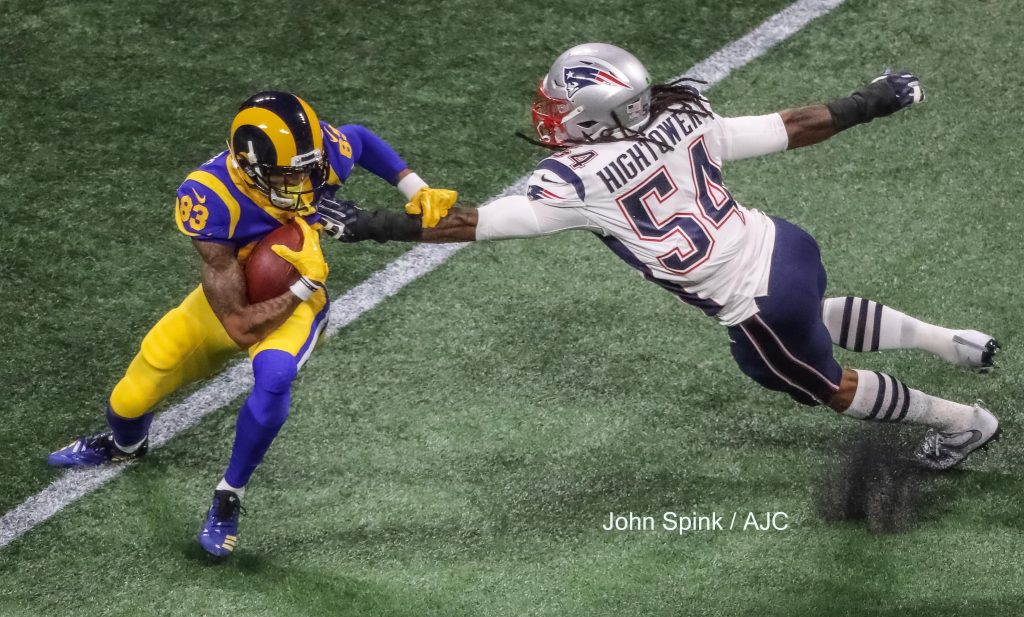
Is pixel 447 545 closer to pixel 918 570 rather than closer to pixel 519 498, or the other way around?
pixel 519 498

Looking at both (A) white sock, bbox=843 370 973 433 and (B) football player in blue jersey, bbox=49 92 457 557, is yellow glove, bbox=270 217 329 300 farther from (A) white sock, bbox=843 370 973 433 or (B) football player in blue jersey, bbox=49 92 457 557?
(A) white sock, bbox=843 370 973 433

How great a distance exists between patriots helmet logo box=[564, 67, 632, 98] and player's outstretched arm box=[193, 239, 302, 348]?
124 centimetres

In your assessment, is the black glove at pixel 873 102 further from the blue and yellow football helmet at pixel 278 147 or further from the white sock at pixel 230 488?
the white sock at pixel 230 488

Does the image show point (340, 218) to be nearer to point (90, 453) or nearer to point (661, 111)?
point (661, 111)

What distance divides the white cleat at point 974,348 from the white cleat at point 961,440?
178 millimetres

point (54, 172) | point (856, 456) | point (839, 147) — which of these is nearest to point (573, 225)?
point (856, 456)

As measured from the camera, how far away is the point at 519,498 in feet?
18.0

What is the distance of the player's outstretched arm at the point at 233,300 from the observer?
4.91 meters

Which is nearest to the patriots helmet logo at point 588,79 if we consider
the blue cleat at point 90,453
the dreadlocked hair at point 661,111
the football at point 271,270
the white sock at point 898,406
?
the dreadlocked hair at point 661,111

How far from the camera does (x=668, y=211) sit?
476 centimetres

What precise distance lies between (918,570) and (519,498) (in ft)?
5.02

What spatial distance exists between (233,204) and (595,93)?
1.35m

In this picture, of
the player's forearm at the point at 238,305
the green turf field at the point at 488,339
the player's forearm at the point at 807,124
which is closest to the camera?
the player's forearm at the point at 238,305

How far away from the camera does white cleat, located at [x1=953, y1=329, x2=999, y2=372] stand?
531cm
